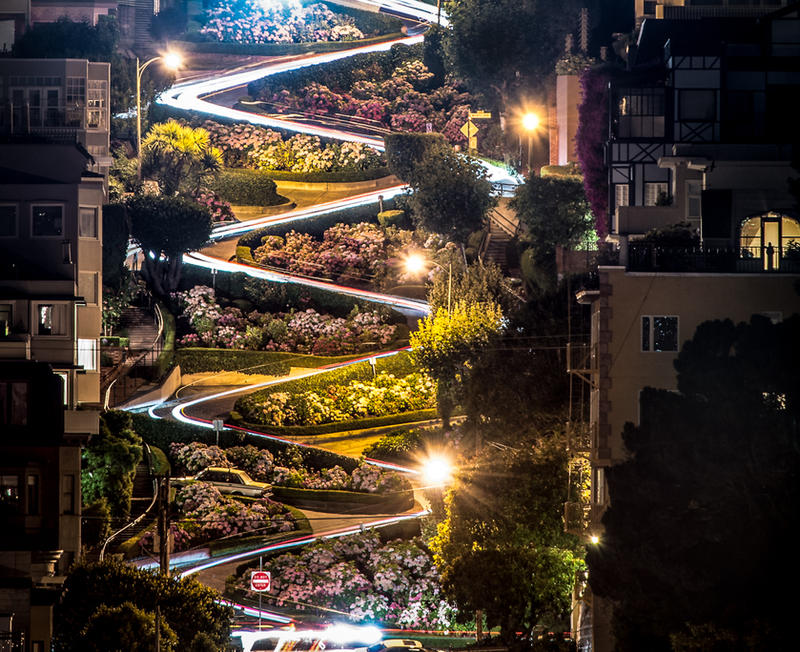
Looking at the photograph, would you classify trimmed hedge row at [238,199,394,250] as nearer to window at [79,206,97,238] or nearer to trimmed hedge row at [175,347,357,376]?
trimmed hedge row at [175,347,357,376]

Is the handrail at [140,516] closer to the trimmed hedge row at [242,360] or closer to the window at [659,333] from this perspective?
the trimmed hedge row at [242,360]

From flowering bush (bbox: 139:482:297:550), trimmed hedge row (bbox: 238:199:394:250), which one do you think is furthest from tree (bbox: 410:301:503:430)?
trimmed hedge row (bbox: 238:199:394:250)

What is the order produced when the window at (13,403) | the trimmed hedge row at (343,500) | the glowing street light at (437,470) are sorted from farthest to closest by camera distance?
the trimmed hedge row at (343,500) < the glowing street light at (437,470) < the window at (13,403)

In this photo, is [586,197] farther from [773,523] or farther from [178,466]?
[773,523]

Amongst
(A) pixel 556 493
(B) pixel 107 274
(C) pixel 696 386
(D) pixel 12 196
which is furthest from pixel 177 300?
(C) pixel 696 386

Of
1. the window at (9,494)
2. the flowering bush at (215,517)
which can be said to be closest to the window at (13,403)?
the window at (9,494)

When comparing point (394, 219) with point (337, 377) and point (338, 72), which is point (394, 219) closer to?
point (337, 377)
